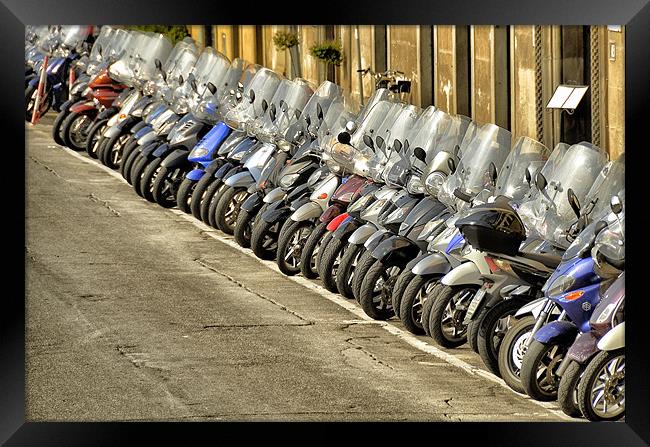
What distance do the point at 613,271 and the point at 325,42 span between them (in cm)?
1651

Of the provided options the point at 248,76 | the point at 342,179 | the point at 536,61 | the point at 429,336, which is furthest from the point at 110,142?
the point at 429,336

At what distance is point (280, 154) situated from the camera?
18547mm

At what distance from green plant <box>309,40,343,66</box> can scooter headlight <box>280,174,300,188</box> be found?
1045 centimetres

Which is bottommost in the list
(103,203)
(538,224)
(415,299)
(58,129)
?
(103,203)

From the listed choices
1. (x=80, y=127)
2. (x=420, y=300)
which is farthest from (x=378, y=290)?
(x=80, y=127)

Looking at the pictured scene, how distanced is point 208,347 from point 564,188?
2.95m

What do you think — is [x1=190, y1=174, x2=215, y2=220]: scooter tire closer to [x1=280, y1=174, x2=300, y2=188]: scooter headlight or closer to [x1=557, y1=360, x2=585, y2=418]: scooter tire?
[x1=280, y1=174, x2=300, y2=188]: scooter headlight

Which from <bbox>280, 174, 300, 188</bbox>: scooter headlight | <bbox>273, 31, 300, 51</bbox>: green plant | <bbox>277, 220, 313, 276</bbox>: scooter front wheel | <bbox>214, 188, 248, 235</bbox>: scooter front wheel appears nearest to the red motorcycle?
<bbox>273, 31, 300, 51</bbox>: green plant

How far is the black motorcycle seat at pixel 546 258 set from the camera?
43.6 feet

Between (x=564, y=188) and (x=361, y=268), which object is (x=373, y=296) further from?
(x=564, y=188)

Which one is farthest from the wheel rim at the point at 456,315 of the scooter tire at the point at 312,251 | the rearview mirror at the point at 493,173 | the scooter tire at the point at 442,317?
the scooter tire at the point at 312,251

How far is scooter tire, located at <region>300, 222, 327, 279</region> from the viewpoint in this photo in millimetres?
16656

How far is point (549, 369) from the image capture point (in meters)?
12.6
